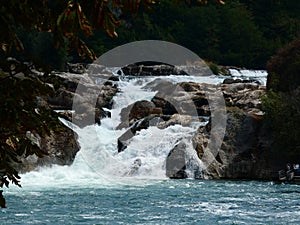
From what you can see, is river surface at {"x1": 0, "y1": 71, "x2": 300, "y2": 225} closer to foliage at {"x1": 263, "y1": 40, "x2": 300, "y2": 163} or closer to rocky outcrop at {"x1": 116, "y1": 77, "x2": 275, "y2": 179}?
rocky outcrop at {"x1": 116, "y1": 77, "x2": 275, "y2": 179}

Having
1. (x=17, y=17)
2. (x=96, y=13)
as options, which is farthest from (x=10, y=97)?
(x=96, y=13)

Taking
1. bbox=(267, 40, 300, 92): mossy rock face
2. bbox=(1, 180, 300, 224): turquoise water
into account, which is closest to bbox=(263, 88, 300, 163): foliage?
bbox=(267, 40, 300, 92): mossy rock face

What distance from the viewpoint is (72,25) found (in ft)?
12.7

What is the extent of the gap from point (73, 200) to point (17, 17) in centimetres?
1316

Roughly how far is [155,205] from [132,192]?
332 centimetres

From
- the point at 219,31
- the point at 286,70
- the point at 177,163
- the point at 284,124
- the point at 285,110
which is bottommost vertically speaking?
the point at 177,163

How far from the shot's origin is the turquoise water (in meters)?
13.5

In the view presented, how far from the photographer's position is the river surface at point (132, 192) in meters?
13.9

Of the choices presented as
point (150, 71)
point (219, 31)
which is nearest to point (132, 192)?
point (150, 71)

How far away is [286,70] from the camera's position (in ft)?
103

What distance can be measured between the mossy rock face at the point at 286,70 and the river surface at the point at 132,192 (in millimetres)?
4793

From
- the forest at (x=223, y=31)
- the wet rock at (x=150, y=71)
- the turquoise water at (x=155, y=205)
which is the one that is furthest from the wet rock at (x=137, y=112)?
the forest at (x=223, y=31)

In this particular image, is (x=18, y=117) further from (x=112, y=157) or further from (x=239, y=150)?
(x=239, y=150)

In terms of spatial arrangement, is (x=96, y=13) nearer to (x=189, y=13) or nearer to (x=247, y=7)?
(x=189, y=13)
